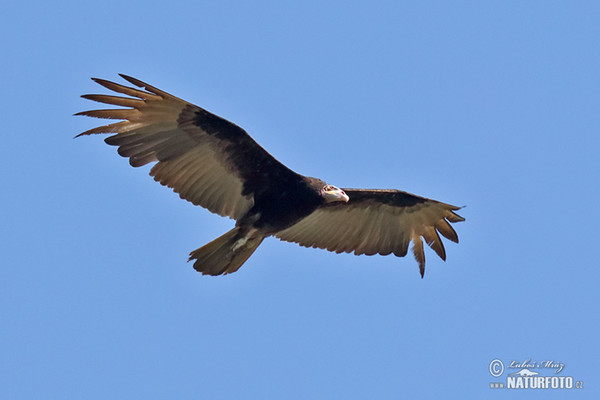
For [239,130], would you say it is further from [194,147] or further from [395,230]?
[395,230]

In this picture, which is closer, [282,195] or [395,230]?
[282,195]

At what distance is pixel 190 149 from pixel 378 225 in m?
2.81

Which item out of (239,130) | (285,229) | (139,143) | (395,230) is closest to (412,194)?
(395,230)

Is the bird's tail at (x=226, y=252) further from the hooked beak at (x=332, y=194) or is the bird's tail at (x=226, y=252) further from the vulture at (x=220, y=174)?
the hooked beak at (x=332, y=194)

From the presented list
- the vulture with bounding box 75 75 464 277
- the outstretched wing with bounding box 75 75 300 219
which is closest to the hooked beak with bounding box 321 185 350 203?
Result: the vulture with bounding box 75 75 464 277

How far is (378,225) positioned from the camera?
14.8 metres

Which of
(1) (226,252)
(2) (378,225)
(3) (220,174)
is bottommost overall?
(1) (226,252)

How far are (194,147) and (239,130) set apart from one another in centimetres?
58

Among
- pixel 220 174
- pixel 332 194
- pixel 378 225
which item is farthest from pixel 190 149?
pixel 378 225

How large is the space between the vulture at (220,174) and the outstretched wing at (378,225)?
0.02 m

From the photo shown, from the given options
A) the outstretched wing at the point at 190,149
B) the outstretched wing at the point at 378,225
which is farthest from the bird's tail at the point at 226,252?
the outstretched wing at the point at 378,225

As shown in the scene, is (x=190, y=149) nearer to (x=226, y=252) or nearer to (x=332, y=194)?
(x=226, y=252)

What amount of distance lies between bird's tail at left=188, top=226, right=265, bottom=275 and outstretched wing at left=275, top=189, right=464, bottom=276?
0.83 metres

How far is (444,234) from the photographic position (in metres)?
14.7
